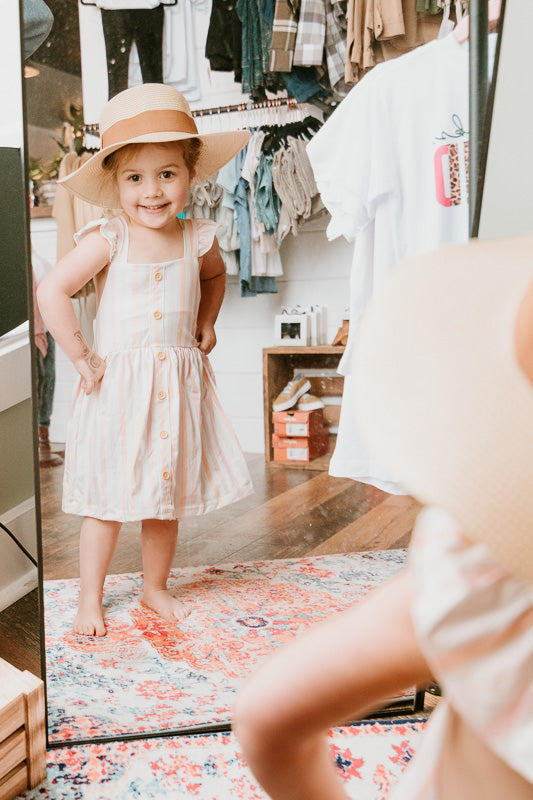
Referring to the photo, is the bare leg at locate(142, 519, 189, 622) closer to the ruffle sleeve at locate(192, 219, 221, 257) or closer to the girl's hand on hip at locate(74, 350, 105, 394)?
the girl's hand on hip at locate(74, 350, 105, 394)

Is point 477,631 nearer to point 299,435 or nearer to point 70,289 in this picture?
point 299,435

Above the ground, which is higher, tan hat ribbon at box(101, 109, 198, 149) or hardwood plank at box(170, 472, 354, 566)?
tan hat ribbon at box(101, 109, 198, 149)

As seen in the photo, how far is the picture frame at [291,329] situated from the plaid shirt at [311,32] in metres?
0.35

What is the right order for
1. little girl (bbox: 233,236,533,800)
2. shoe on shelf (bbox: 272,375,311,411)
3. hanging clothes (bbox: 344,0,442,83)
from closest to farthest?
1. little girl (bbox: 233,236,533,800)
2. hanging clothes (bbox: 344,0,442,83)
3. shoe on shelf (bbox: 272,375,311,411)

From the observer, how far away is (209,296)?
3.43 feet

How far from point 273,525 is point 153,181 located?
1.76 ft

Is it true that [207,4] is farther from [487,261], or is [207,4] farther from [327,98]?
[487,261]

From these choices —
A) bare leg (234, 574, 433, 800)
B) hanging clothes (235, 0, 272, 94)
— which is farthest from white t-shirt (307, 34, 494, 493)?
bare leg (234, 574, 433, 800)

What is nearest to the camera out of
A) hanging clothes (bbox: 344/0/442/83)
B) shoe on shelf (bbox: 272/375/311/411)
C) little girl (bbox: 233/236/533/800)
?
little girl (bbox: 233/236/533/800)

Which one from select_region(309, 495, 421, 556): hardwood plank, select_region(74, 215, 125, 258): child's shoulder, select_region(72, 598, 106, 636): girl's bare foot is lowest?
select_region(72, 598, 106, 636): girl's bare foot

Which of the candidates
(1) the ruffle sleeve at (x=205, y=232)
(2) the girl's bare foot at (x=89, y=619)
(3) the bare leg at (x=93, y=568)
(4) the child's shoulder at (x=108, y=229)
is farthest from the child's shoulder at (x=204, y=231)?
(2) the girl's bare foot at (x=89, y=619)

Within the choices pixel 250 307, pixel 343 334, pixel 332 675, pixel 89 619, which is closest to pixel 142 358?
pixel 250 307

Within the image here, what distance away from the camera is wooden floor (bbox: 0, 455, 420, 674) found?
106 cm

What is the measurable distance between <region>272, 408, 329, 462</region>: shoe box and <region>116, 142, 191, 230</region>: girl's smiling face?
0.34m
